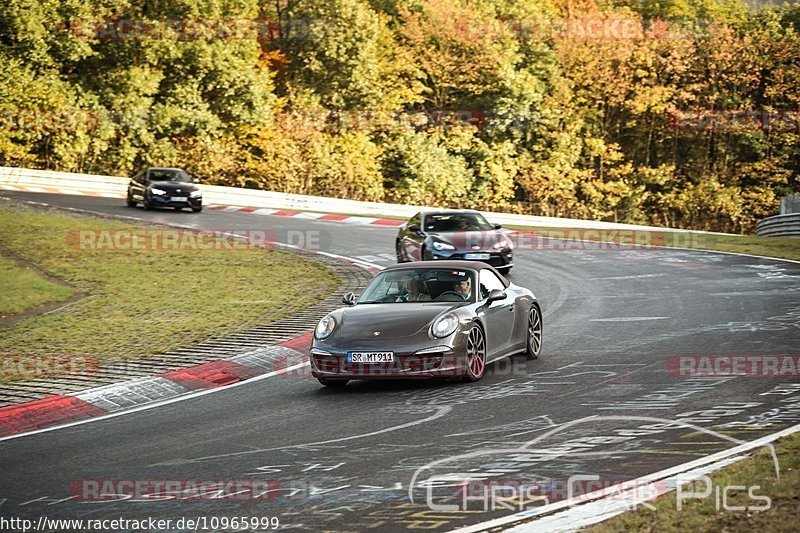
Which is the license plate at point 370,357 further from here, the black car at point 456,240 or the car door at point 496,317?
the black car at point 456,240

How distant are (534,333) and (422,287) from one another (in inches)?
64.7

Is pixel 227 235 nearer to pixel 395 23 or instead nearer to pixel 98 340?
pixel 98 340

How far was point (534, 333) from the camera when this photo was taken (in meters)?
13.4

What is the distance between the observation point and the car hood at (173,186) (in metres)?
36.1

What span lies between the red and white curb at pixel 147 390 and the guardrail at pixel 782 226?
22.8 meters

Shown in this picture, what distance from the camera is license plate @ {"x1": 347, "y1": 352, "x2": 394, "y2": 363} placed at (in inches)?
442

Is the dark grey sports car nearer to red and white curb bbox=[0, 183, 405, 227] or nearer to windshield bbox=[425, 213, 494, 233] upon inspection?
windshield bbox=[425, 213, 494, 233]

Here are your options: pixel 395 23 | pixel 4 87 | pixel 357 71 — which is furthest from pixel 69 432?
pixel 395 23

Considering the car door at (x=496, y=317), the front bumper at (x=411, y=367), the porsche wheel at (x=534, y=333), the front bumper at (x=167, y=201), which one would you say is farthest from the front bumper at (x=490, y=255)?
the front bumper at (x=167, y=201)

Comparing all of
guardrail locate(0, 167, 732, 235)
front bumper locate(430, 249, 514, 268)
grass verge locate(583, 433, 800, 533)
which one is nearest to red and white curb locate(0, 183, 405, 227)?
guardrail locate(0, 167, 732, 235)

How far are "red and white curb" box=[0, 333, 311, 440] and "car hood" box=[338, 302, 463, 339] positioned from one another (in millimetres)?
1404

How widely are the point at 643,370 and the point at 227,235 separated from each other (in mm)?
19120

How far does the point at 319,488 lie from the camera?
718 cm

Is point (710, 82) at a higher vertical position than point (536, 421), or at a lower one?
higher
